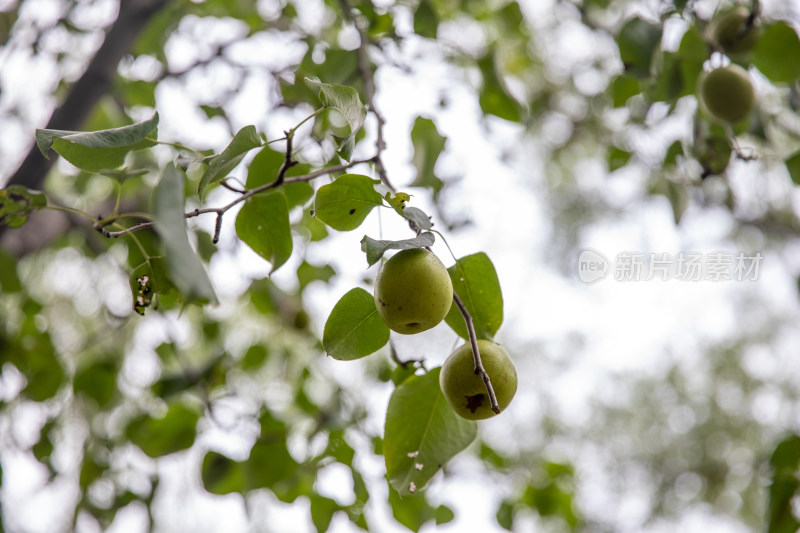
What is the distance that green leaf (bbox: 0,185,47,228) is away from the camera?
0.91 metres

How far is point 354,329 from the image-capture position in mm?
751

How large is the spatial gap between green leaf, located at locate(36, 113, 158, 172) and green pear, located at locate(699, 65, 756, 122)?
1.03 meters

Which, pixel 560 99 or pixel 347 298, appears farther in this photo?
pixel 560 99

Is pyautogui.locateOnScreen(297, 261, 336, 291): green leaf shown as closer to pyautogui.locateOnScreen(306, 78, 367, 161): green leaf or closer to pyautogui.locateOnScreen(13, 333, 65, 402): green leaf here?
pyautogui.locateOnScreen(13, 333, 65, 402): green leaf

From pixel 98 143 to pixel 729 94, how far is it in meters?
1.11

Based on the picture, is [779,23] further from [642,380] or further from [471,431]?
[642,380]

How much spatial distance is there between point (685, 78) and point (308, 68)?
Result: 2.60 ft

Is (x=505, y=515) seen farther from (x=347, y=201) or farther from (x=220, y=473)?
(x=347, y=201)

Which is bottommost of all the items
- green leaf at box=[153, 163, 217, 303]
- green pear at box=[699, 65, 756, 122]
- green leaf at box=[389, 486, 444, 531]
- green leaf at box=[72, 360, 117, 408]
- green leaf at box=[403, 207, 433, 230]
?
green leaf at box=[72, 360, 117, 408]

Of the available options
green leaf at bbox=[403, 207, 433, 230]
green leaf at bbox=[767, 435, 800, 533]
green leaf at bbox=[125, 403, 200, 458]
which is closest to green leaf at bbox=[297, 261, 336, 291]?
green leaf at bbox=[125, 403, 200, 458]

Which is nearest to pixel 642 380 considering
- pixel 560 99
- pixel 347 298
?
pixel 560 99

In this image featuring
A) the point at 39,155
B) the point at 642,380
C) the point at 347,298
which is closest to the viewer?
the point at 347,298

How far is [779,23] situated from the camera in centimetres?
116

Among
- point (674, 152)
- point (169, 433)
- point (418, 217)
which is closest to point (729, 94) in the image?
point (674, 152)
